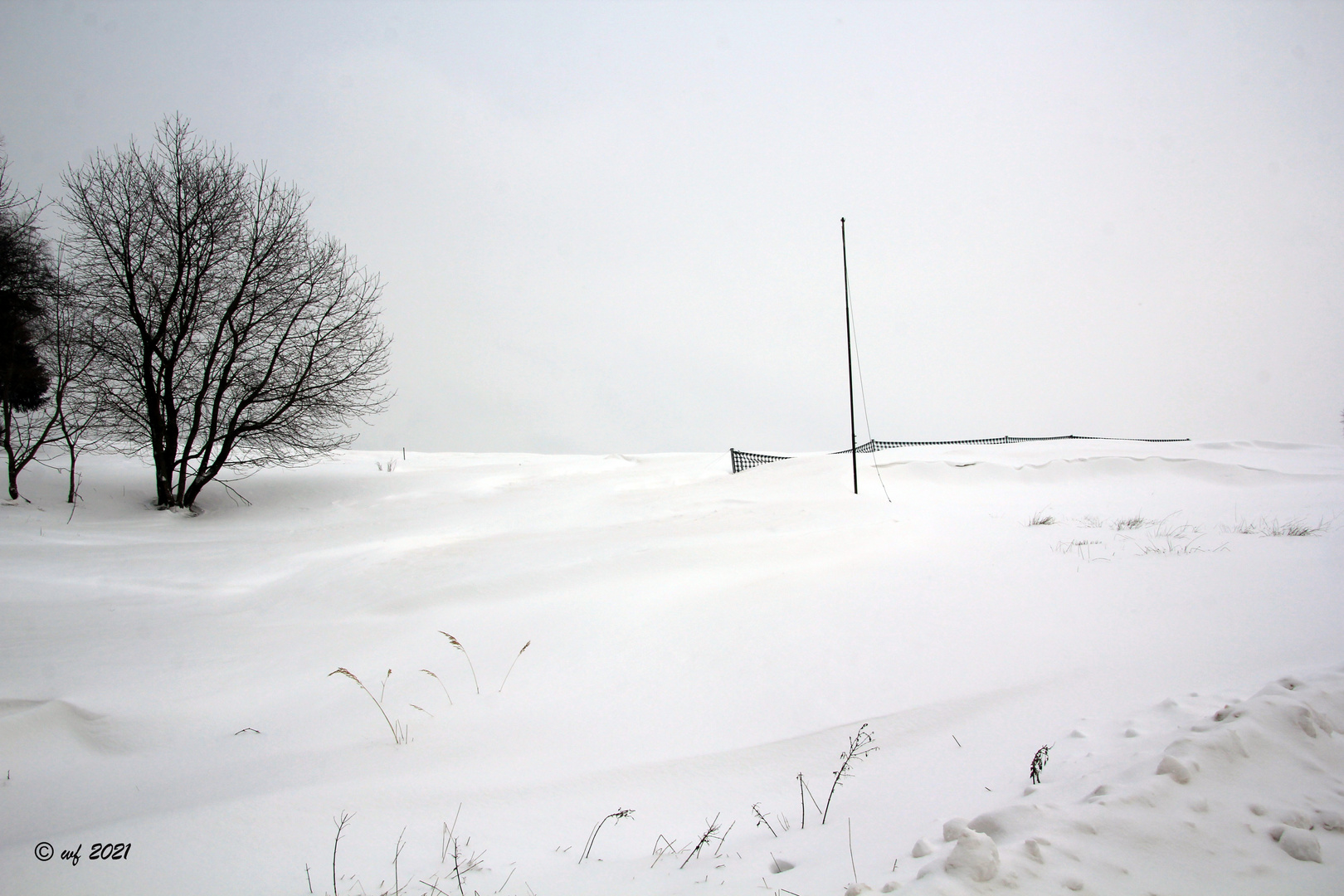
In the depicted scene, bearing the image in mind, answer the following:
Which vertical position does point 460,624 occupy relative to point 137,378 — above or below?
below

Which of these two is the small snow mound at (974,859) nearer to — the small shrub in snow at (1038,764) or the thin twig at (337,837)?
the small shrub in snow at (1038,764)

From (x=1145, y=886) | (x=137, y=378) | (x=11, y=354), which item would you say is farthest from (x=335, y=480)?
(x=1145, y=886)

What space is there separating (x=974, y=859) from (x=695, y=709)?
1.95 m

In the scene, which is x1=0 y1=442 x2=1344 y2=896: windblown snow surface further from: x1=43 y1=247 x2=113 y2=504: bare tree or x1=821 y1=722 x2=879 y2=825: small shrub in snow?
x1=43 y1=247 x2=113 y2=504: bare tree

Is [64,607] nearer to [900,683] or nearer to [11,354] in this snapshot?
[900,683]

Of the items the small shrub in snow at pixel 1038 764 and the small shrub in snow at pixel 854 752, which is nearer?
the small shrub in snow at pixel 1038 764

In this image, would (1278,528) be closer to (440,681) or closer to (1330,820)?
(1330,820)

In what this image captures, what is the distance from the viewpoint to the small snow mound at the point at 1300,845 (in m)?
1.74

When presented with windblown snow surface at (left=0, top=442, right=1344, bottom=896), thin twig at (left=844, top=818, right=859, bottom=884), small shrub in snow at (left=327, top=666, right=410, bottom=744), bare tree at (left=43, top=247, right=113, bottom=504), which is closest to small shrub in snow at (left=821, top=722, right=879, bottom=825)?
windblown snow surface at (left=0, top=442, right=1344, bottom=896)

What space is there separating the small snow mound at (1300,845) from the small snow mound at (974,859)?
21mm

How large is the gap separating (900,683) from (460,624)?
10.2ft

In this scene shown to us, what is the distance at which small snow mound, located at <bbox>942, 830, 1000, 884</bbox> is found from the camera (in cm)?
175

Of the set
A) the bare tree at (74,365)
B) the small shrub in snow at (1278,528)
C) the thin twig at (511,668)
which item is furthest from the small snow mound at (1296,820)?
the bare tree at (74,365)

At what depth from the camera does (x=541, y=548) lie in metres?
7.23
